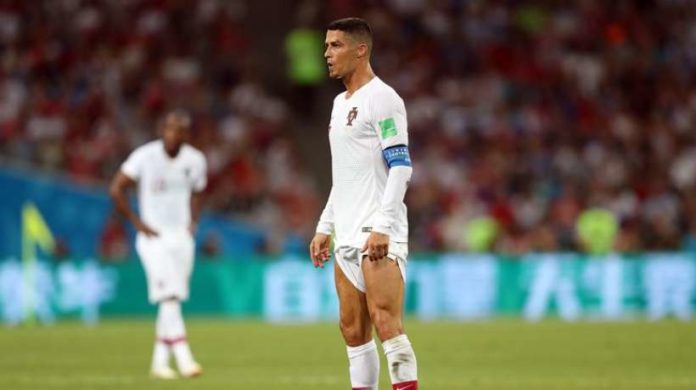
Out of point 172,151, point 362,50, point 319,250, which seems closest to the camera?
point 362,50

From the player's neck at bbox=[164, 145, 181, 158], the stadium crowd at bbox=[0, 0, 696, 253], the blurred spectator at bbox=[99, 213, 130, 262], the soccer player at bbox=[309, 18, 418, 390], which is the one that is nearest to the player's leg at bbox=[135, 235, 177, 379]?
the player's neck at bbox=[164, 145, 181, 158]

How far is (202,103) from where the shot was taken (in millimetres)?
Answer: 28750

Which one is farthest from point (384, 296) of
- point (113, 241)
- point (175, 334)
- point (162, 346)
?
point (113, 241)

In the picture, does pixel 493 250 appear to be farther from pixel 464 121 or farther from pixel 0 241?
pixel 0 241

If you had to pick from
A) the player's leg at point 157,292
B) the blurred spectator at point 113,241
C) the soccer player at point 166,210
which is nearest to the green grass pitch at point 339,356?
the player's leg at point 157,292

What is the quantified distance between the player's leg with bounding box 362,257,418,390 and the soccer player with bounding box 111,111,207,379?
216 inches

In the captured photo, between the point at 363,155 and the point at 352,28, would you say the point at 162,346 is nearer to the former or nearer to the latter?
the point at 363,155

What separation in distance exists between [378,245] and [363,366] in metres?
0.88

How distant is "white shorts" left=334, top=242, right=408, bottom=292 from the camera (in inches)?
344

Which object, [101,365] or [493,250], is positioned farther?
[493,250]

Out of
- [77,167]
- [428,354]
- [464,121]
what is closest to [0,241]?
[77,167]

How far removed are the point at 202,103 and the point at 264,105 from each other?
5.35ft

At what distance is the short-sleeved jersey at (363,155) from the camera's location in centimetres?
866

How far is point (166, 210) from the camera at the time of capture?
46.8 ft
